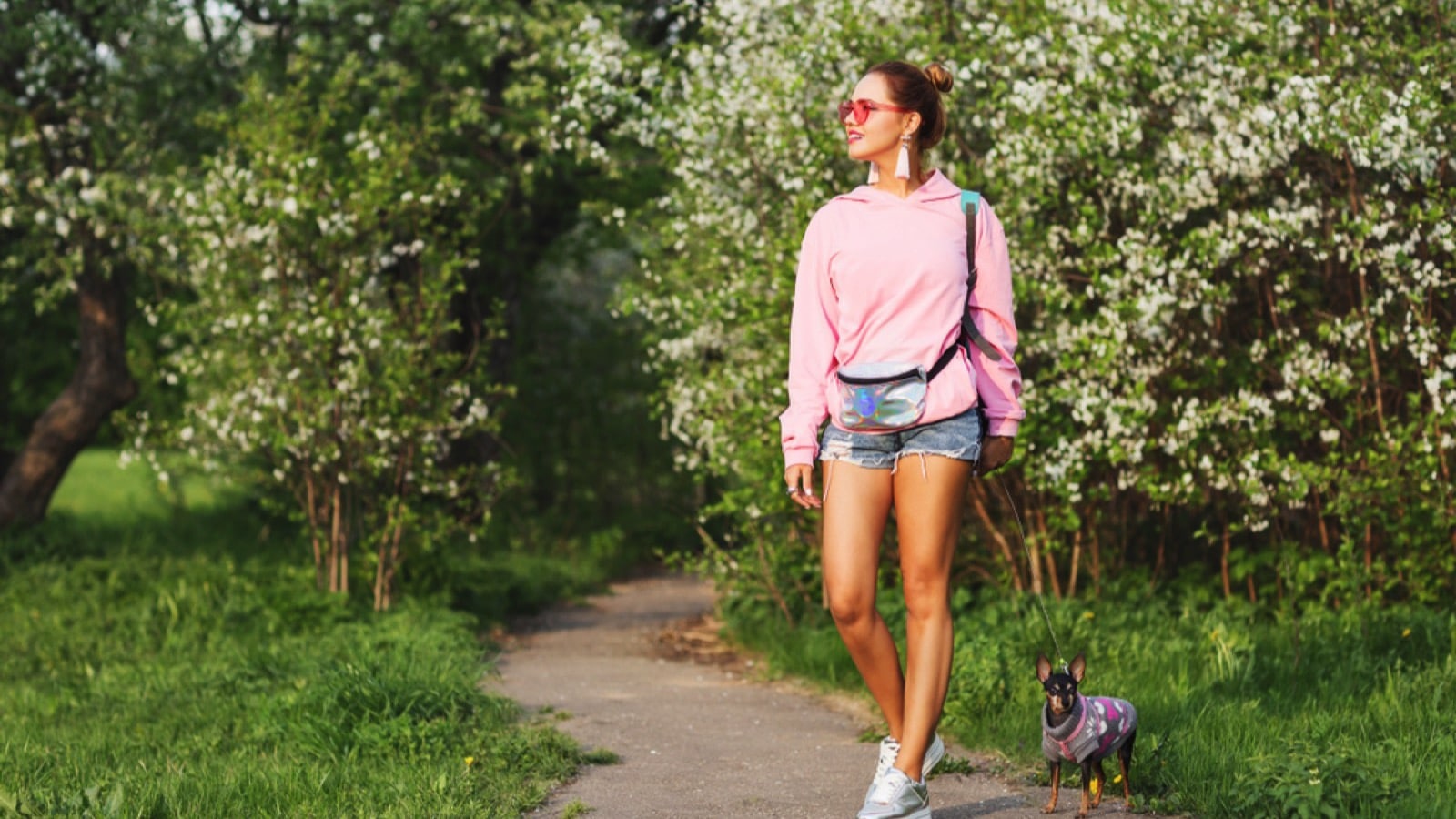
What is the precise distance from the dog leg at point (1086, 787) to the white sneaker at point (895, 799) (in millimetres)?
551

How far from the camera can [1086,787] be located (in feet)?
15.1

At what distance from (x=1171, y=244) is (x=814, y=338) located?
3.77 meters

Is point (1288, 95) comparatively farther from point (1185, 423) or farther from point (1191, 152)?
point (1185, 423)

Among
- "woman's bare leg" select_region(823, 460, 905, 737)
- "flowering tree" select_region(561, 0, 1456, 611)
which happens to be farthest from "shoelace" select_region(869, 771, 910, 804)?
"flowering tree" select_region(561, 0, 1456, 611)

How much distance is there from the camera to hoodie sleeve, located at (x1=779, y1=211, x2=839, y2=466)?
4.46 m

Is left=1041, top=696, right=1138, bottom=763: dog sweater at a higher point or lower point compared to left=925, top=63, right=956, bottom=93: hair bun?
lower

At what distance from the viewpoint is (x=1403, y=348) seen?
288 inches

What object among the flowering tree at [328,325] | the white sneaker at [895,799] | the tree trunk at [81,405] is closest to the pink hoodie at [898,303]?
the white sneaker at [895,799]

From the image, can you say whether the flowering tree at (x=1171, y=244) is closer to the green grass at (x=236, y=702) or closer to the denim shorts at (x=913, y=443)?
the green grass at (x=236, y=702)

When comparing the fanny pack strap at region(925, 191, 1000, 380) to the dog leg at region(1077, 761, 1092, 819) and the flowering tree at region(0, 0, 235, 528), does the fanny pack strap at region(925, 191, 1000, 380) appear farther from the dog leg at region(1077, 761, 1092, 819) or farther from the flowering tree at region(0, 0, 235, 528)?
the flowering tree at region(0, 0, 235, 528)

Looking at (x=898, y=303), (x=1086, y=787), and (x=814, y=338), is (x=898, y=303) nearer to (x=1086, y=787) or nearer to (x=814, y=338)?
(x=814, y=338)

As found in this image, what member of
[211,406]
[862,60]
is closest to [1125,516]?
[862,60]

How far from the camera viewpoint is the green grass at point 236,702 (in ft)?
16.4

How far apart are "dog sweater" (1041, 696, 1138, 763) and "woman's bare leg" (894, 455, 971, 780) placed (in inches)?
15.2
